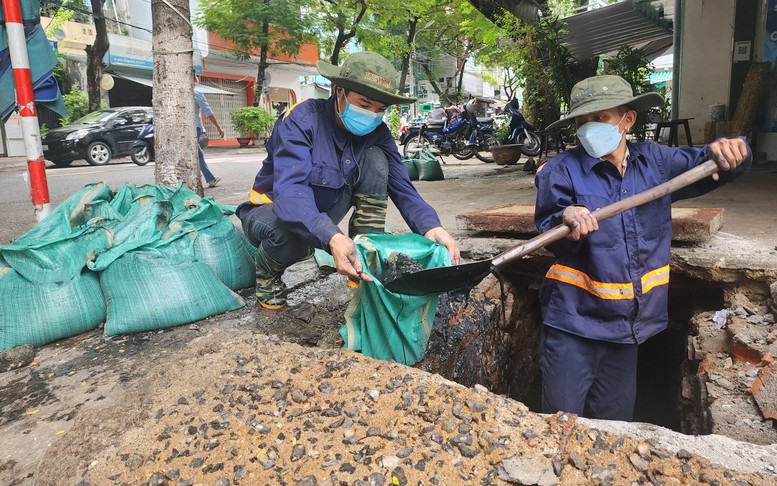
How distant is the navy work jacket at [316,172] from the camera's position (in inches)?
83.5

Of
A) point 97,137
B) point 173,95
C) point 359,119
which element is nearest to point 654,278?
point 359,119

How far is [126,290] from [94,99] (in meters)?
14.5

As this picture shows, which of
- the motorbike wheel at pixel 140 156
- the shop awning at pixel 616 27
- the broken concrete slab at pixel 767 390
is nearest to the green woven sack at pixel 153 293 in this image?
the broken concrete slab at pixel 767 390

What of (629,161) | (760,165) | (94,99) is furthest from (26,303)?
(94,99)

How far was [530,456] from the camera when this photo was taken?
129cm

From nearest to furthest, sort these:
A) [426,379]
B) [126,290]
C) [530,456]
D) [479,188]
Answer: [530,456], [426,379], [126,290], [479,188]

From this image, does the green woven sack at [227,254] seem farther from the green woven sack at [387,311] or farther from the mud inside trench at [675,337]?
A: the green woven sack at [387,311]

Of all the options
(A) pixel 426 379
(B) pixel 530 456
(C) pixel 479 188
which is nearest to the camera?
(B) pixel 530 456

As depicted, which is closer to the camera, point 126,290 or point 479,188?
point 126,290

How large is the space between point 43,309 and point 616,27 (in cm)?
933

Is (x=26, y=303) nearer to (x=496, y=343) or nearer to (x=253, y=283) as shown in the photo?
(x=253, y=283)

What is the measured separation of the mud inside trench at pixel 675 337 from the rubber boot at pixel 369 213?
0.43 metres

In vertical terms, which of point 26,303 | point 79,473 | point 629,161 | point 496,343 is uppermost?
point 629,161

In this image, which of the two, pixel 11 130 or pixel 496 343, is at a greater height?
pixel 11 130
